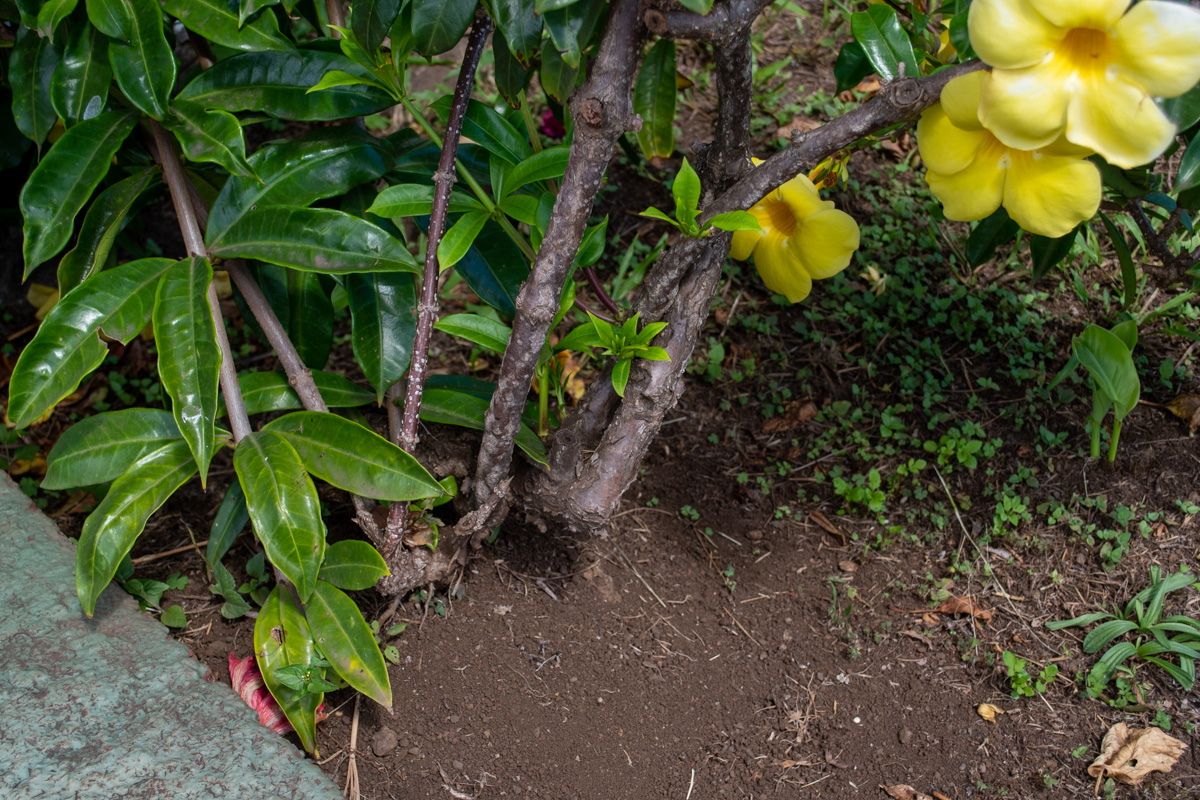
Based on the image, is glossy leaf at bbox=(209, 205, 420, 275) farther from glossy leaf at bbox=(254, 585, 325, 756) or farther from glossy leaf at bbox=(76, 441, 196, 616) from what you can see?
glossy leaf at bbox=(254, 585, 325, 756)

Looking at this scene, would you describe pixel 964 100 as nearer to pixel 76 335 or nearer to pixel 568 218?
pixel 568 218

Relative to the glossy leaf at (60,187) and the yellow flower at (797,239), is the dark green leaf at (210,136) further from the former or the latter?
the yellow flower at (797,239)

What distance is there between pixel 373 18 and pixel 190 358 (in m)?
0.59

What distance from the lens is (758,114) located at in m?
2.81

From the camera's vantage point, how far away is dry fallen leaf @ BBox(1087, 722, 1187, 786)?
148 centimetres

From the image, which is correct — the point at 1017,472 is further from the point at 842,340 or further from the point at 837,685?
the point at 837,685

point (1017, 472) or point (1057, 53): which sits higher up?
point (1057, 53)

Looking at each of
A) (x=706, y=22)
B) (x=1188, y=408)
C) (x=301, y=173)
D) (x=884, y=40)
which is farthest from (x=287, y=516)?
(x=1188, y=408)

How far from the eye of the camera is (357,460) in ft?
4.55

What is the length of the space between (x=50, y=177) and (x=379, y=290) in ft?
1.77

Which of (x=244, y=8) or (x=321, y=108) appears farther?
(x=321, y=108)

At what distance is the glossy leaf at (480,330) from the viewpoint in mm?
1455

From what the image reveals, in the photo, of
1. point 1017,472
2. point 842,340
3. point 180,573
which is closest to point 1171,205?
point 1017,472

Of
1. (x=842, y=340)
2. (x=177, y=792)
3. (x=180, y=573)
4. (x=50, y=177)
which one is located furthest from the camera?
(x=842, y=340)
